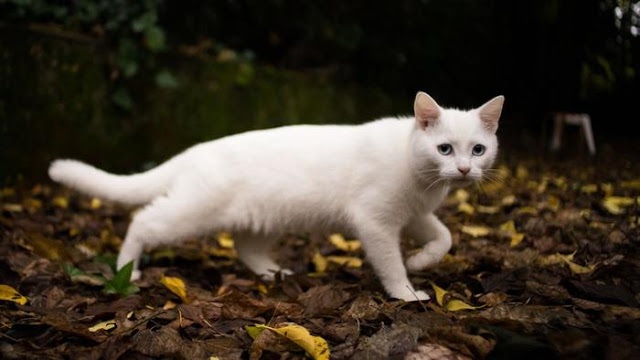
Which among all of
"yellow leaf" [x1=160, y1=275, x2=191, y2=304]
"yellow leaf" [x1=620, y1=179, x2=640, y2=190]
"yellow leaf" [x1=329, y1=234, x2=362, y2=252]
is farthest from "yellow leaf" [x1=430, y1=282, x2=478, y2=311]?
Result: "yellow leaf" [x1=329, y1=234, x2=362, y2=252]

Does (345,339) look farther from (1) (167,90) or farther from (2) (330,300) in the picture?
(1) (167,90)

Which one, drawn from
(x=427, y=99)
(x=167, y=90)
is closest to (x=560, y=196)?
(x=427, y=99)

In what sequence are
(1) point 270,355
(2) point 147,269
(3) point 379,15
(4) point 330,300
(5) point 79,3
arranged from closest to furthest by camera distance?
1. (1) point 270,355
2. (4) point 330,300
3. (2) point 147,269
4. (3) point 379,15
5. (5) point 79,3

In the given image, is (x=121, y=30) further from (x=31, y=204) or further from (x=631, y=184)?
(x=631, y=184)

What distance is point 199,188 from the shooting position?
3.02m

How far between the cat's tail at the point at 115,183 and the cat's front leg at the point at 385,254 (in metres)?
1.17

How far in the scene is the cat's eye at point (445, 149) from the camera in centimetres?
252

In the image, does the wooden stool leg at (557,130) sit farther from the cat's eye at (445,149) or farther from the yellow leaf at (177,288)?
the yellow leaf at (177,288)

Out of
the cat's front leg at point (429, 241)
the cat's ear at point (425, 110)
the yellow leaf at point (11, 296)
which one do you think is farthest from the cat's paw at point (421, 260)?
the yellow leaf at point (11, 296)

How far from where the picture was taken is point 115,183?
10.8 feet

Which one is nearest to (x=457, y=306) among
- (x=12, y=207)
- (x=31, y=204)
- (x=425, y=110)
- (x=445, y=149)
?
(x=445, y=149)

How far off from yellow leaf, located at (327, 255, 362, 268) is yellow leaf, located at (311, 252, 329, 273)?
0.05m

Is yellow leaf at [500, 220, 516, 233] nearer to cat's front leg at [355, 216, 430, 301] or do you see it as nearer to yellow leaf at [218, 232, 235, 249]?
cat's front leg at [355, 216, 430, 301]

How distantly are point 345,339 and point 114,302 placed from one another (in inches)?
43.7
